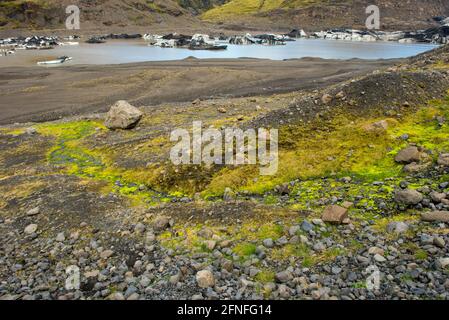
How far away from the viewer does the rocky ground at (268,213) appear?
891 centimetres

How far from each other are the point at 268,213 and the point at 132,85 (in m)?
36.1

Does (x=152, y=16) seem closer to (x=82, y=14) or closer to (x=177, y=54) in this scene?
(x=82, y=14)

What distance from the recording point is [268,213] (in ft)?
38.4

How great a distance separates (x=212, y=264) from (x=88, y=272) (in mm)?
3227

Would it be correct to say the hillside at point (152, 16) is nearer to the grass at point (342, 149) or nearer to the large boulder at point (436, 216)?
the grass at point (342, 149)

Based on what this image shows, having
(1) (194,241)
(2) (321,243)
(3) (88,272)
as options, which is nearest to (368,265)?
(2) (321,243)

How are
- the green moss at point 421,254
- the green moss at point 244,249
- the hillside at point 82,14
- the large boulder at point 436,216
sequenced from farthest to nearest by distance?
the hillside at point 82,14 → the green moss at point 244,249 → the large boulder at point 436,216 → the green moss at point 421,254

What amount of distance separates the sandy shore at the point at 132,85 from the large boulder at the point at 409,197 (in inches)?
1109

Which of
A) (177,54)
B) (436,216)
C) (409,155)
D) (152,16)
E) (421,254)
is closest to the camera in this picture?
(421,254)

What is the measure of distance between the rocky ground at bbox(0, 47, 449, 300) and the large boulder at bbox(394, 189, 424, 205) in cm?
4

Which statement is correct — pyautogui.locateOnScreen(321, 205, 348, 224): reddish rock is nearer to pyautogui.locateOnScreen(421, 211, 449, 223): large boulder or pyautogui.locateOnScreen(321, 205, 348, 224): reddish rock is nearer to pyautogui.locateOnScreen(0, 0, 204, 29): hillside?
pyautogui.locateOnScreen(421, 211, 449, 223): large boulder

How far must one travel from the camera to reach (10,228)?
12734 millimetres

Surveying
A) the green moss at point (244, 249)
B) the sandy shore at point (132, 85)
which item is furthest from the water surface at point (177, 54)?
the green moss at point (244, 249)

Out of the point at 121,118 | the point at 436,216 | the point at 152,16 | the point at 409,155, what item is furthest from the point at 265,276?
the point at 152,16
